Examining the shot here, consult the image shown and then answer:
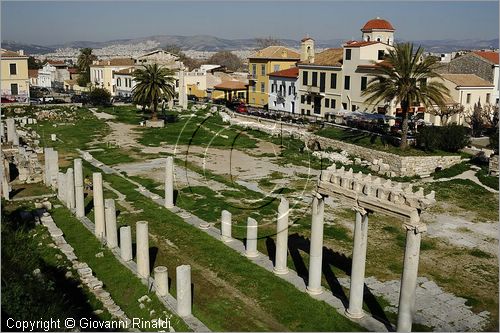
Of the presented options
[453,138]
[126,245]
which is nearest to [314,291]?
[126,245]

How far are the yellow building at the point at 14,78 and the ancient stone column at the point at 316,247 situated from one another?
68.7 metres

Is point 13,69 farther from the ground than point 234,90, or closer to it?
farther from the ground

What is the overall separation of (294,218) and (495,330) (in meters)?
12.7

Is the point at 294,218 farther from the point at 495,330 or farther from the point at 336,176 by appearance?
the point at 495,330

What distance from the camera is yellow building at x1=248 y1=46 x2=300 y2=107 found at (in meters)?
72.8

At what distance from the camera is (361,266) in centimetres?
1627

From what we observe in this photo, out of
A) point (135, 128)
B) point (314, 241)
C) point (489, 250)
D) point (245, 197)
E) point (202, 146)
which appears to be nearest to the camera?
point (314, 241)

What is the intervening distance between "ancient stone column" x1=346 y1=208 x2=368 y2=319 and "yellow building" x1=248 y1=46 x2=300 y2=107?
5700 cm

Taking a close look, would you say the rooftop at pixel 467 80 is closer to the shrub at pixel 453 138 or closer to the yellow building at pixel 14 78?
the shrub at pixel 453 138

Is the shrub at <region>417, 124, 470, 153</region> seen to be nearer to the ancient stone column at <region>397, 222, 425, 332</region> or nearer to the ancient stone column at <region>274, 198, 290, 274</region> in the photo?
the ancient stone column at <region>274, 198, 290, 274</region>

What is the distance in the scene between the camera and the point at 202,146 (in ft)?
164

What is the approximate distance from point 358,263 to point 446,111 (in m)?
37.9

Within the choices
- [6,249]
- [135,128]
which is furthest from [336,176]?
[135,128]

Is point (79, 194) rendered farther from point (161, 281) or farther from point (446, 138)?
point (446, 138)
